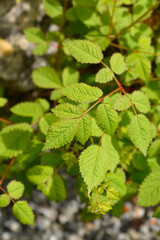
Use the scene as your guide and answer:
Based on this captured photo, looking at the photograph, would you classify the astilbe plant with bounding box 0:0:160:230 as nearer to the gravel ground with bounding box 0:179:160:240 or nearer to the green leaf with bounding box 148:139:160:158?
the green leaf with bounding box 148:139:160:158

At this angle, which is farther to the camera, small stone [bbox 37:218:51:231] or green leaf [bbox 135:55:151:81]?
small stone [bbox 37:218:51:231]

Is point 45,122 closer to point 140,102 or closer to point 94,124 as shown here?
point 94,124

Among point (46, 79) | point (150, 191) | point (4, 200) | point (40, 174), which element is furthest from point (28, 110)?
point (150, 191)

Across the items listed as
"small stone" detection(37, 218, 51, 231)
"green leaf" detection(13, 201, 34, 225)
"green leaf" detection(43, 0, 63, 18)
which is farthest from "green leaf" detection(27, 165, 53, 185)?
"small stone" detection(37, 218, 51, 231)

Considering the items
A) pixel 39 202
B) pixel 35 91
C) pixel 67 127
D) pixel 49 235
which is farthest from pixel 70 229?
pixel 67 127

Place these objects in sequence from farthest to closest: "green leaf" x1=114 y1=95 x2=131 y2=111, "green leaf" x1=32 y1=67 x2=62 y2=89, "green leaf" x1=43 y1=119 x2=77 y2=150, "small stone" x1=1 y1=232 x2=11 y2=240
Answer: "small stone" x1=1 y1=232 x2=11 y2=240, "green leaf" x1=32 y1=67 x2=62 y2=89, "green leaf" x1=114 y1=95 x2=131 y2=111, "green leaf" x1=43 y1=119 x2=77 y2=150

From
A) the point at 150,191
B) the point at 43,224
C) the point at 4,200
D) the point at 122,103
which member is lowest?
the point at 43,224
